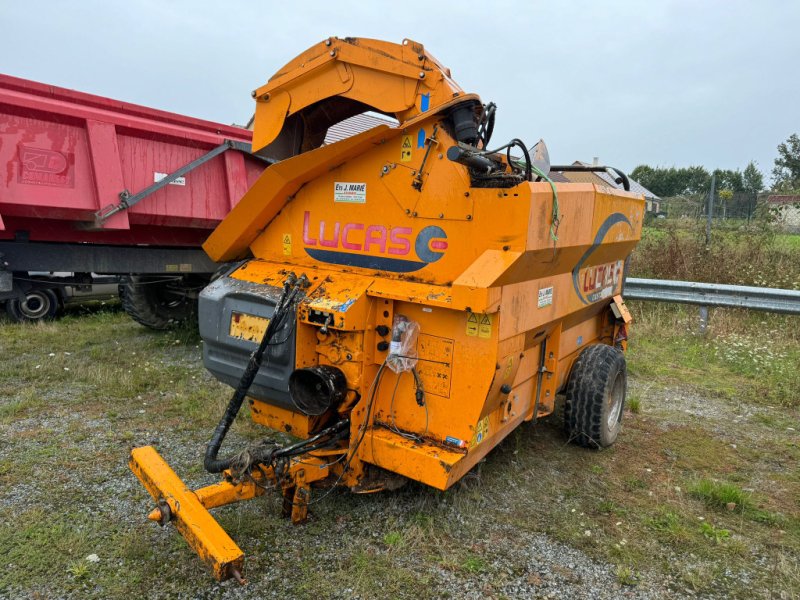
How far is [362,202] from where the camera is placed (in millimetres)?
3094

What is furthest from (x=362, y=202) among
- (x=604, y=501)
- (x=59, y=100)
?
(x=59, y=100)

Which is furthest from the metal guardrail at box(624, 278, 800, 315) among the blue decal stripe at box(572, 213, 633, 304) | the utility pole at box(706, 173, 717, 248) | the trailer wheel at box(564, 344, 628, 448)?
the blue decal stripe at box(572, 213, 633, 304)

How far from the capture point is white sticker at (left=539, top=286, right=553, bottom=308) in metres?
3.07

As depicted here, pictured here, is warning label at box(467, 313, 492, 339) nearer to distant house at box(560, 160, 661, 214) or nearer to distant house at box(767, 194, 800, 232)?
distant house at box(560, 160, 661, 214)

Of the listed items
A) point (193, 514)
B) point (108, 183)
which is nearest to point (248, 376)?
point (193, 514)

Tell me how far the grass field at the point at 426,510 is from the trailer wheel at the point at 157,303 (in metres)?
1.42

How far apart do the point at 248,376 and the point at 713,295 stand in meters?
6.33

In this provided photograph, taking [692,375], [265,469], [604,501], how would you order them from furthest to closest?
[692,375]
[604,501]
[265,469]

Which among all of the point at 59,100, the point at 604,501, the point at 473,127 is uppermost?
the point at 59,100

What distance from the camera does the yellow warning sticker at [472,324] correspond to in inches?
105

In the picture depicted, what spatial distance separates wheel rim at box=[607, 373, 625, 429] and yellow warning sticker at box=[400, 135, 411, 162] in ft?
7.80

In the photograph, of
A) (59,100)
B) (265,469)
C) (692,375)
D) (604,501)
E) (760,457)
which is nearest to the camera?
(265,469)

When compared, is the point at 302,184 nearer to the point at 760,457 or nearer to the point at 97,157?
the point at 97,157

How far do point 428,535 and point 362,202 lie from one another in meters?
1.86
